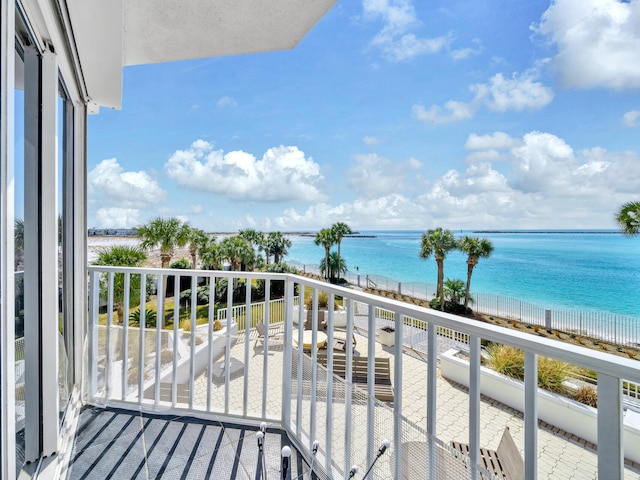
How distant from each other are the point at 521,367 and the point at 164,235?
1871 centimetres

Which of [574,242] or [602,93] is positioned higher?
[602,93]

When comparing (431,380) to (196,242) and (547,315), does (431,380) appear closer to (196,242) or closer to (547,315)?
(196,242)

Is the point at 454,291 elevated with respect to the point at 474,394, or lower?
lower

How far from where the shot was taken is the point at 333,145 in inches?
1768

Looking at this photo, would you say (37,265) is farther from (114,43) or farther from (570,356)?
(570,356)

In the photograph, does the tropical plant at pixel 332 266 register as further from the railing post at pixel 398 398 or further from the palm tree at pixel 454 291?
the railing post at pixel 398 398

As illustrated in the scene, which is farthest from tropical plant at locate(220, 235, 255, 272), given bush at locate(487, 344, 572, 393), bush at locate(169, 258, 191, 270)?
bush at locate(487, 344, 572, 393)

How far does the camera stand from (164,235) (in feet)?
56.9

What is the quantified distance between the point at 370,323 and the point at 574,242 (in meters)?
46.3

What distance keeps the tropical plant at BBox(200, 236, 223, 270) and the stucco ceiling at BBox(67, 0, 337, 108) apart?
1943 centimetres

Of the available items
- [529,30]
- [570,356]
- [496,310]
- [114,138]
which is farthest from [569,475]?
[529,30]

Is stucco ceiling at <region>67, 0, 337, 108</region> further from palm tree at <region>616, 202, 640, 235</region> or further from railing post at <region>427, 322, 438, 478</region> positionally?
palm tree at <region>616, 202, 640, 235</region>

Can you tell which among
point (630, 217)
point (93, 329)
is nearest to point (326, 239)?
point (630, 217)

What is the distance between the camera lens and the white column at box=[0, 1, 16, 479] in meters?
0.77
